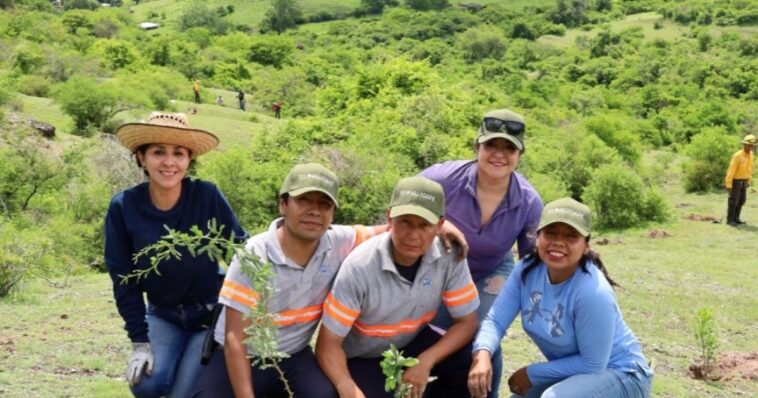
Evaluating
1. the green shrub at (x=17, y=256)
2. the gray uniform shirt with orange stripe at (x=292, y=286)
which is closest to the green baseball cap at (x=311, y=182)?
the gray uniform shirt with orange stripe at (x=292, y=286)

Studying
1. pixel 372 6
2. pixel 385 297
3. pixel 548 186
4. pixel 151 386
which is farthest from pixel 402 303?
pixel 372 6

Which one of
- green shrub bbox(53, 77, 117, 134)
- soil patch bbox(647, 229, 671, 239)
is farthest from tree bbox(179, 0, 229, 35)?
soil patch bbox(647, 229, 671, 239)

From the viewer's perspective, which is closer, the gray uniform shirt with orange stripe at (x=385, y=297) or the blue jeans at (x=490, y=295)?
the gray uniform shirt with orange stripe at (x=385, y=297)

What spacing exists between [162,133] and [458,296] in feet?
6.23

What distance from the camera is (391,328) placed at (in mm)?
4277

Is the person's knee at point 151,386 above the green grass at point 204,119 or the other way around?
above

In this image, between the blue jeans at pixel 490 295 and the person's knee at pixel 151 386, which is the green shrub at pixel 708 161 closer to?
the blue jeans at pixel 490 295

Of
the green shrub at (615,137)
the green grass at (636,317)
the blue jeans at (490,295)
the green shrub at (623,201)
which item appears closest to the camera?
the blue jeans at (490,295)

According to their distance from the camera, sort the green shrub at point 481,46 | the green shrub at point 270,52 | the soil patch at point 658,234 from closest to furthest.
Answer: the soil patch at point 658,234
the green shrub at point 270,52
the green shrub at point 481,46

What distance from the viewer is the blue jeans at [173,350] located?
14.5 ft

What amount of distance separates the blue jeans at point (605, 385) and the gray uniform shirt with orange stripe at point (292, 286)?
1.32 m

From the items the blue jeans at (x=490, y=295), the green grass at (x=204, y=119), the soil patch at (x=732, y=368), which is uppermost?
the blue jeans at (x=490, y=295)

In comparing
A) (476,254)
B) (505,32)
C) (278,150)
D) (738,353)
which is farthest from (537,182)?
(505,32)

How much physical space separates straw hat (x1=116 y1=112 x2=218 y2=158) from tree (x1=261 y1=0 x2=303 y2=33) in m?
112
